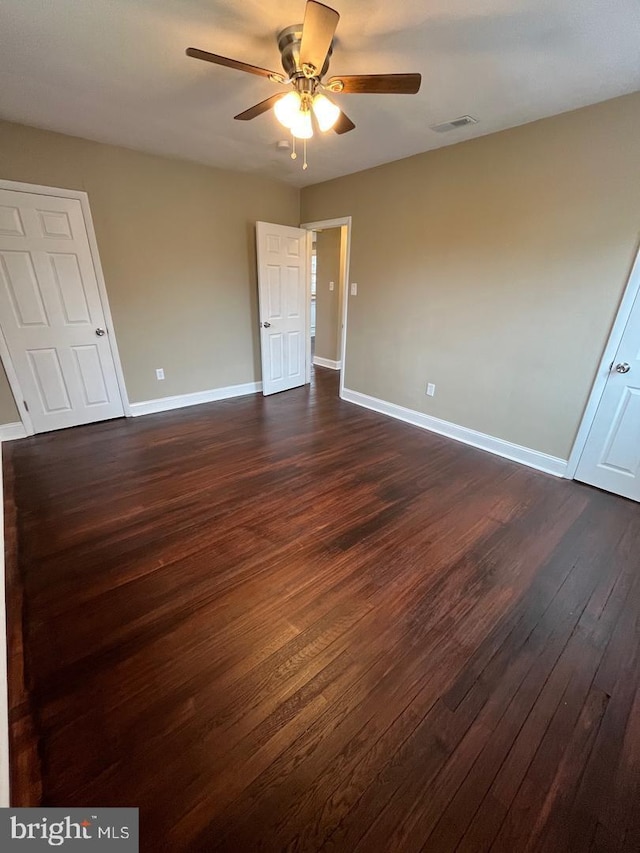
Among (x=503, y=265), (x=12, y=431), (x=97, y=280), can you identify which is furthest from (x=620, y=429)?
(x=12, y=431)

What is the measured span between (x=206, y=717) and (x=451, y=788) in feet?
2.79

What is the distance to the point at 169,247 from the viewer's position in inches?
144

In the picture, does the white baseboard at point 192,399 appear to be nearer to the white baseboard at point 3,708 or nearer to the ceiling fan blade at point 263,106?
the white baseboard at point 3,708

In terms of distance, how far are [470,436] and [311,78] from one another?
293cm

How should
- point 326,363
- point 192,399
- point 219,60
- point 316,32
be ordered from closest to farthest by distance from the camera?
1. point 316,32
2. point 219,60
3. point 192,399
4. point 326,363

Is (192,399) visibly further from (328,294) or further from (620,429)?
(620,429)

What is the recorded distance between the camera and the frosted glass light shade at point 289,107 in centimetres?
175

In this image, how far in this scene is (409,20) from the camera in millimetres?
1566

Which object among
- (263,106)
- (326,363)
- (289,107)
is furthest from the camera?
(326,363)

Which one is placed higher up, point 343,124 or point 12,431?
point 343,124

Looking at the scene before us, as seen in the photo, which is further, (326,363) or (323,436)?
(326,363)

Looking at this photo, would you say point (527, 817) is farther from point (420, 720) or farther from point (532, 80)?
point (532, 80)

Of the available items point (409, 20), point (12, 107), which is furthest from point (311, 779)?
point (12, 107)

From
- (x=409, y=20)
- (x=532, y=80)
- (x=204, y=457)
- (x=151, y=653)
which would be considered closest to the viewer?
(x=151, y=653)
